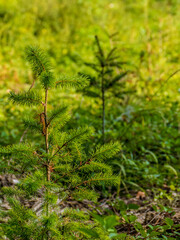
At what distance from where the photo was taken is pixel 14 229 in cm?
115

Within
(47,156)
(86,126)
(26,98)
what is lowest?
(47,156)

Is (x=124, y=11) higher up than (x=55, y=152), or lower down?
higher up

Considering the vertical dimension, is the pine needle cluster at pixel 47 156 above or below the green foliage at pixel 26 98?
below

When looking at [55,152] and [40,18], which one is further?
[40,18]

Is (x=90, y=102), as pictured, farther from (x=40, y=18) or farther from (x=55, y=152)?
(x=40, y=18)

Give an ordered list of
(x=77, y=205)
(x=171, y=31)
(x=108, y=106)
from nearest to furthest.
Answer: (x=77, y=205), (x=108, y=106), (x=171, y=31)

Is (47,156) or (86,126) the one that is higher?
(86,126)

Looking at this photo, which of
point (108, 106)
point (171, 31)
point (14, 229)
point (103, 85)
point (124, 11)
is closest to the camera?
point (14, 229)

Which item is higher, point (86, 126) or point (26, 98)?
point (26, 98)

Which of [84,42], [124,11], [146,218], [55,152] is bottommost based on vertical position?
[146,218]

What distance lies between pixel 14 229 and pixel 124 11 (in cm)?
677

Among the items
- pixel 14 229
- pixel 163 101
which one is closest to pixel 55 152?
pixel 14 229

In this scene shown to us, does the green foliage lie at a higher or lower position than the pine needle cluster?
higher

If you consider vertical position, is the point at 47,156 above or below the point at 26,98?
below
